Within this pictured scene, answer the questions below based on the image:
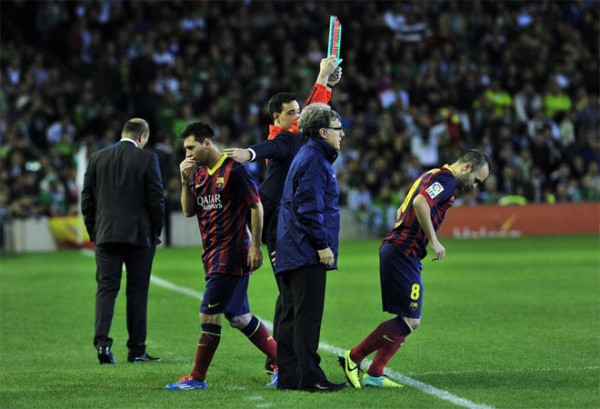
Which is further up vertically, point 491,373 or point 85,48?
point 85,48

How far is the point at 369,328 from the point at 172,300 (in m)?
4.05

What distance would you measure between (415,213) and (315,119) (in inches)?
42.9

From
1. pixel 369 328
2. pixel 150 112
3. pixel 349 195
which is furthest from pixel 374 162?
pixel 369 328

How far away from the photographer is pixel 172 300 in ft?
48.9

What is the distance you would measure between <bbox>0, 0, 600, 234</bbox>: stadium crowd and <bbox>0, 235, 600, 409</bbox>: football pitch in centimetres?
815

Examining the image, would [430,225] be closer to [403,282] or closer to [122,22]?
[403,282]

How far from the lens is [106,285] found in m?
9.94

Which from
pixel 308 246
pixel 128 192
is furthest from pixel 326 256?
pixel 128 192

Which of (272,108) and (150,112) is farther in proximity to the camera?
(150,112)

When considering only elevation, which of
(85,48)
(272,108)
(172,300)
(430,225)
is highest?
(85,48)

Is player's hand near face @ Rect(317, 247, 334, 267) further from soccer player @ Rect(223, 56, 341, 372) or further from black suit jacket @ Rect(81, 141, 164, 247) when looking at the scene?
black suit jacket @ Rect(81, 141, 164, 247)

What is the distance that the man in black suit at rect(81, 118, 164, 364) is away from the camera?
9.88 meters

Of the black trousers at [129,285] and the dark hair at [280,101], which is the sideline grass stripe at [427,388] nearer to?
the black trousers at [129,285]

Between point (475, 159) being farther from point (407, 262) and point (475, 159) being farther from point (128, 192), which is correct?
point (128, 192)
